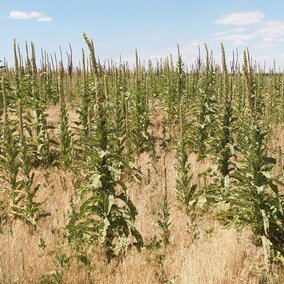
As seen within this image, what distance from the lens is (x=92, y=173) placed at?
5.95 m

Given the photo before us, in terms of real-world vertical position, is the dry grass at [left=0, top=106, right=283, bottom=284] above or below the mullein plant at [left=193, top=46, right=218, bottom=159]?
below

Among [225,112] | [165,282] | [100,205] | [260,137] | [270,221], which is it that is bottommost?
[165,282]

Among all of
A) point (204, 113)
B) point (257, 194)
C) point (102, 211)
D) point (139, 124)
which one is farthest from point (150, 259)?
point (139, 124)

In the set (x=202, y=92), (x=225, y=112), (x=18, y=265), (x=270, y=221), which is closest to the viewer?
(x=18, y=265)

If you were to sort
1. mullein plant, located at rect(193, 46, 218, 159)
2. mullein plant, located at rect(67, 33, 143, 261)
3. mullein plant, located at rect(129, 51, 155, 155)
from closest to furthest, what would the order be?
mullein plant, located at rect(67, 33, 143, 261) < mullein plant, located at rect(193, 46, 218, 159) < mullein plant, located at rect(129, 51, 155, 155)

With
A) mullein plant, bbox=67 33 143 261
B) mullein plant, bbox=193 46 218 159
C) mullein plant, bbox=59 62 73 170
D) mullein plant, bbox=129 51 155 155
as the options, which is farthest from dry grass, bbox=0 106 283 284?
mullein plant, bbox=129 51 155 155

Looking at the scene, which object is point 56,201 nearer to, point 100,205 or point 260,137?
point 100,205

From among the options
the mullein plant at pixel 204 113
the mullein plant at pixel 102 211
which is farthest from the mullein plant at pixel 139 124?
the mullein plant at pixel 102 211

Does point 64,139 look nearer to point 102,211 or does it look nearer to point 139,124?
point 139,124

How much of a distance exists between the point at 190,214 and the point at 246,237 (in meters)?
1.99

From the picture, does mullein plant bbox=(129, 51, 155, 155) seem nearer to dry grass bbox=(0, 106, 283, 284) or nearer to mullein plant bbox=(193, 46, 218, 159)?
mullein plant bbox=(193, 46, 218, 159)

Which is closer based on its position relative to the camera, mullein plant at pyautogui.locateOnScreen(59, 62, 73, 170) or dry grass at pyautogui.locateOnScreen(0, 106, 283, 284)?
dry grass at pyautogui.locateOnScreen(0, 106, 283, 284)

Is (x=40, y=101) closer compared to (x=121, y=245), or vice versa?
(x=121, y=245)

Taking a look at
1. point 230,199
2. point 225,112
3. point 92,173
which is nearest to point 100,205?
point 92,173
